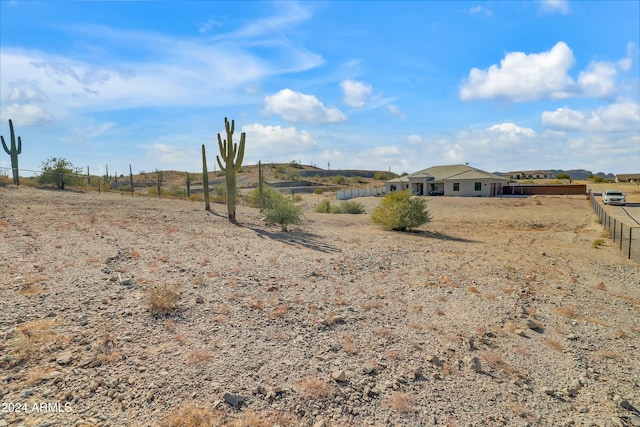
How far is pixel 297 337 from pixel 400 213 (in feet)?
48.9

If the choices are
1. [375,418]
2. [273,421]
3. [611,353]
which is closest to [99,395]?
[273,421]

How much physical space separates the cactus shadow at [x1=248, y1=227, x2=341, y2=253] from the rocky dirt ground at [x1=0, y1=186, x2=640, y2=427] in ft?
4.16

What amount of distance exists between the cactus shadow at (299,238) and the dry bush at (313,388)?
837 cm

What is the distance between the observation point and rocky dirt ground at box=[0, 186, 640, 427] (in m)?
4.65

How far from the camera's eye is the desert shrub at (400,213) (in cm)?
2045

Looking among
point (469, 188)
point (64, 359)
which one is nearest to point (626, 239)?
point (64, 359)

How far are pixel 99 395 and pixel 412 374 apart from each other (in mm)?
3924

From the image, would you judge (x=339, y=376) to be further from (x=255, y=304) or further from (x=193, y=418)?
(x=255, y=304)

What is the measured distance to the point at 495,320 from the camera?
7.82 meters

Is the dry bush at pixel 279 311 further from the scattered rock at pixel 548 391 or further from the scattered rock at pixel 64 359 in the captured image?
the scattered rock at pixel 548 391

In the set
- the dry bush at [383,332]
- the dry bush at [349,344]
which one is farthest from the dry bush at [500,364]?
the dry bush at [349,344]

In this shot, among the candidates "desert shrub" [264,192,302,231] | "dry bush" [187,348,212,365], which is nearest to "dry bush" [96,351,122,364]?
"dry bush" [187,348,212,365]

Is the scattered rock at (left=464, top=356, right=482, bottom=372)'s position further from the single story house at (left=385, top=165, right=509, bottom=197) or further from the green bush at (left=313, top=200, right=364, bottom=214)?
the single story house at (left=385, top=165, right=509, bottom=197)

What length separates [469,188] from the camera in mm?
53344
